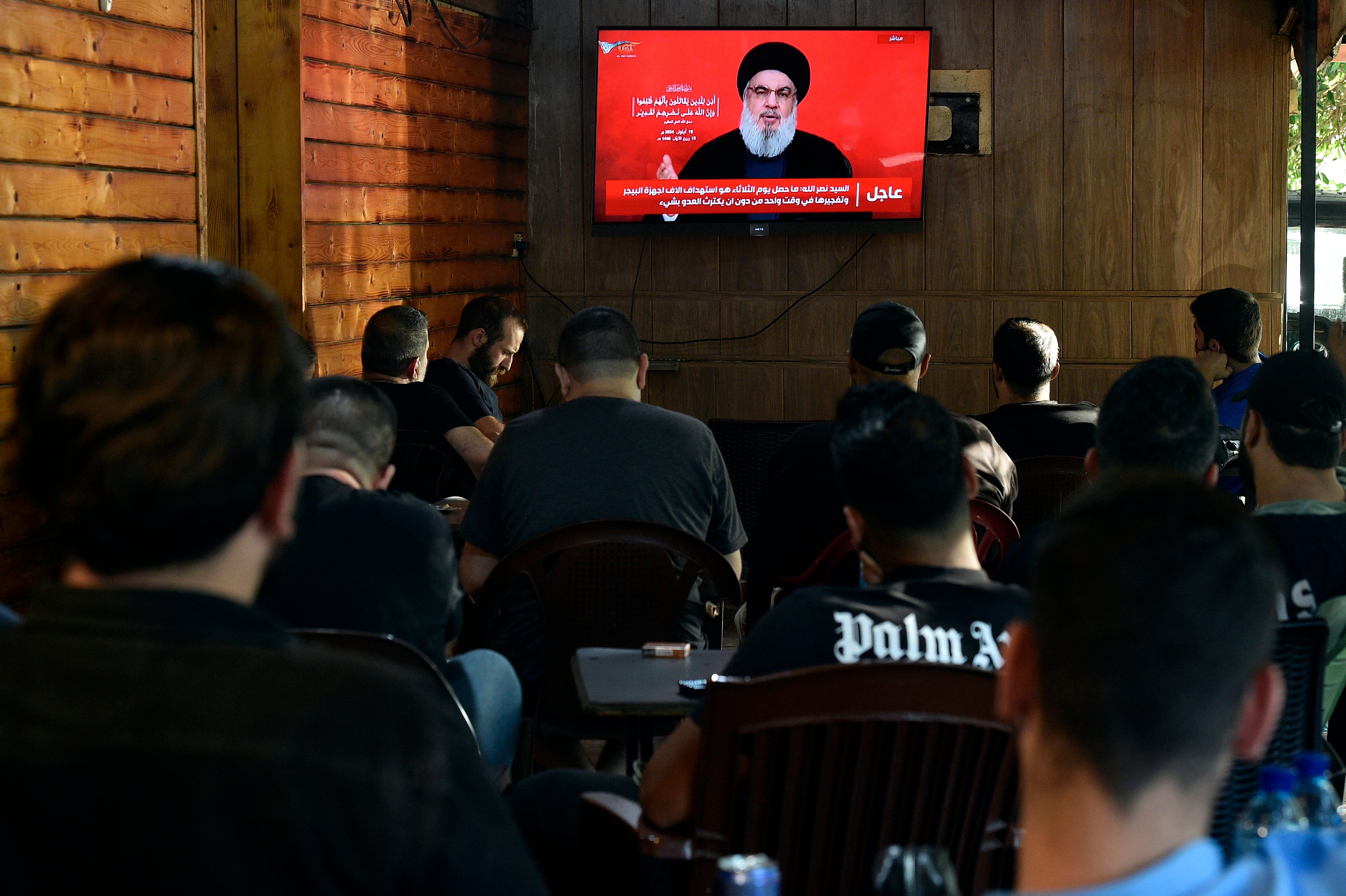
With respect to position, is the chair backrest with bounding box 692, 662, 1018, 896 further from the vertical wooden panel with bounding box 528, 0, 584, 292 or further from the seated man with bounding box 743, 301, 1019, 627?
the vertical wooden panel with bounding box 528, 0, 584, 292

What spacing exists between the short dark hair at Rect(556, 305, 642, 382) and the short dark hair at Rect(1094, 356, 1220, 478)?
4.06ft

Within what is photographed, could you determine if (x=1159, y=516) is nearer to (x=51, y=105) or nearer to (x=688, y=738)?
(x=688, y=738)

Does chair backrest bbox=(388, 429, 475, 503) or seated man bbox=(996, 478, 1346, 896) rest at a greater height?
seated man bbox=(996, 478, 1346, 896)

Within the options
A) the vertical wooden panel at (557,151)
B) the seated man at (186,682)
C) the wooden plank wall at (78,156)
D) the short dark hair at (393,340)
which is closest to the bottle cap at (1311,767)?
the seated man at (186,682)

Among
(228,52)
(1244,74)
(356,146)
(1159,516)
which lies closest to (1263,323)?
(1244,74)

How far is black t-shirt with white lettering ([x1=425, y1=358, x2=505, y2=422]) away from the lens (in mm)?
5133

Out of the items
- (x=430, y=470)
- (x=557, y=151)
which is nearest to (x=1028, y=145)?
(x=557, y=151)

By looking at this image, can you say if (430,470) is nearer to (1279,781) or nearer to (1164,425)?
(1164,425)

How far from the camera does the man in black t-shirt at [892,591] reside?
1.74 m

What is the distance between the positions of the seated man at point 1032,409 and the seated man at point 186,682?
329 centimetres

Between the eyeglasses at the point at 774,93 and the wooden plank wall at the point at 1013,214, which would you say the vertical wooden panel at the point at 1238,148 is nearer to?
the wooden plank wall at the point at 1013,214

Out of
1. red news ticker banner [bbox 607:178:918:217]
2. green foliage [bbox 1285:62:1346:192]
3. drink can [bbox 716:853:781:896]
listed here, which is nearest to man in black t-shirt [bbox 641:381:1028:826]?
drink can [bbox 716:853:781:896]

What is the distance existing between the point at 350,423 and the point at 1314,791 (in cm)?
170

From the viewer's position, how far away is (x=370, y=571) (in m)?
2.21
